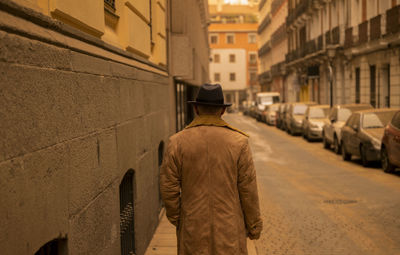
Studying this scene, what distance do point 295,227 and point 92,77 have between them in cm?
546

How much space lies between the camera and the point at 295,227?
898 cm

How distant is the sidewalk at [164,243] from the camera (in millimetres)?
7445

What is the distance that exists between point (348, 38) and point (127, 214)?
2939cm

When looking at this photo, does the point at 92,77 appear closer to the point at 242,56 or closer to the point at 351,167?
the point at 351,167

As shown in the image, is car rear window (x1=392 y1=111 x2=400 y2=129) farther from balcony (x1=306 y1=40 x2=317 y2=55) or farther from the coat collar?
balcony (x1=306 y1=40 x2=317 y2=55)

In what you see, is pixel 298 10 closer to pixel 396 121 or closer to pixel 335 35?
pixel 335 35

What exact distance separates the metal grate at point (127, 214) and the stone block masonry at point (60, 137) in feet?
0.81

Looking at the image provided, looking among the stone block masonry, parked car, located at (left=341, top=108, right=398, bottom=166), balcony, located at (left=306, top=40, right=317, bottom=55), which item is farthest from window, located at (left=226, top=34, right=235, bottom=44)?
the stone block masonry

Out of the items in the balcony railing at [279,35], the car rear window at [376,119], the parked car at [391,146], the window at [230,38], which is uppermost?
the window at [230,38]

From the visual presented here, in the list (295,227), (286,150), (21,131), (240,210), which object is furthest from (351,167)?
(21,131)

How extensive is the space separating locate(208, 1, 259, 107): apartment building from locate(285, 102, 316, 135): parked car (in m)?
58.5

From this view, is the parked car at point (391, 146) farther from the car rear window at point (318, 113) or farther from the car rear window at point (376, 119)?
the car rear window at point (318, 113)

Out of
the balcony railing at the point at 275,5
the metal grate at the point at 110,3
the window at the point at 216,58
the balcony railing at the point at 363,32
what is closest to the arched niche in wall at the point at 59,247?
the metal grate at the point at 110,3

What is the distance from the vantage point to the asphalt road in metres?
7.85
